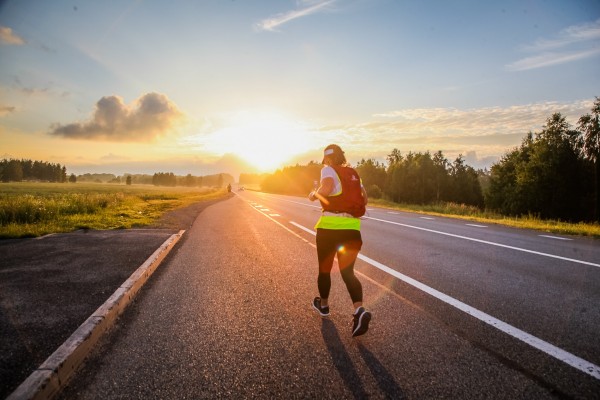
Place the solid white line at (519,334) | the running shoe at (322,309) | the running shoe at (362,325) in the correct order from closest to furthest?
1. the solid white line at (519,334)
2. the running shoe at (362,325)
3. the running shoe at (322,309)

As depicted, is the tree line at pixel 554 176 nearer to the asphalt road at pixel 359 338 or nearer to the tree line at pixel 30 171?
the asphalt road at pixel 359 338

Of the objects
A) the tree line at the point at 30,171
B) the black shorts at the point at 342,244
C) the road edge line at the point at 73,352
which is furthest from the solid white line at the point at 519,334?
the tree line at the point at 30,171

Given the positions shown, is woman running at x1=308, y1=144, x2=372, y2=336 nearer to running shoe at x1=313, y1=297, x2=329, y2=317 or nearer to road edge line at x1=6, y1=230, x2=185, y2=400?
running shoe at x1=313, y1=297, x2=329, y2=317

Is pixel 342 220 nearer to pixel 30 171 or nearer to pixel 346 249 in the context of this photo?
pixel 346 249

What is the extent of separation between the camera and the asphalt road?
250 cm

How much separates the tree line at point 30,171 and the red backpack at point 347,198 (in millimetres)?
199077

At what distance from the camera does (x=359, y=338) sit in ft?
11.1

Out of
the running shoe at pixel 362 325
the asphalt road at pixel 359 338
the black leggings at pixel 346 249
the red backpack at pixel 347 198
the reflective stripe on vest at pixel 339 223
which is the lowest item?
the asphalt road at pixel 359 338

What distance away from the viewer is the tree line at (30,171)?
503ft

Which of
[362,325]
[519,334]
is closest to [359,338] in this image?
[362,325]

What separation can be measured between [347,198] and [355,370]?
1725 mm

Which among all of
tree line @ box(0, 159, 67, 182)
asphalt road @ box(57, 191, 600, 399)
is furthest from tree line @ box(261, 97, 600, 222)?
tree line @ box(0, 159, 67, 182)

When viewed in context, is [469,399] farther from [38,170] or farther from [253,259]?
[38,170]

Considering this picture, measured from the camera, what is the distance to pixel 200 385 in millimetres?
2527
